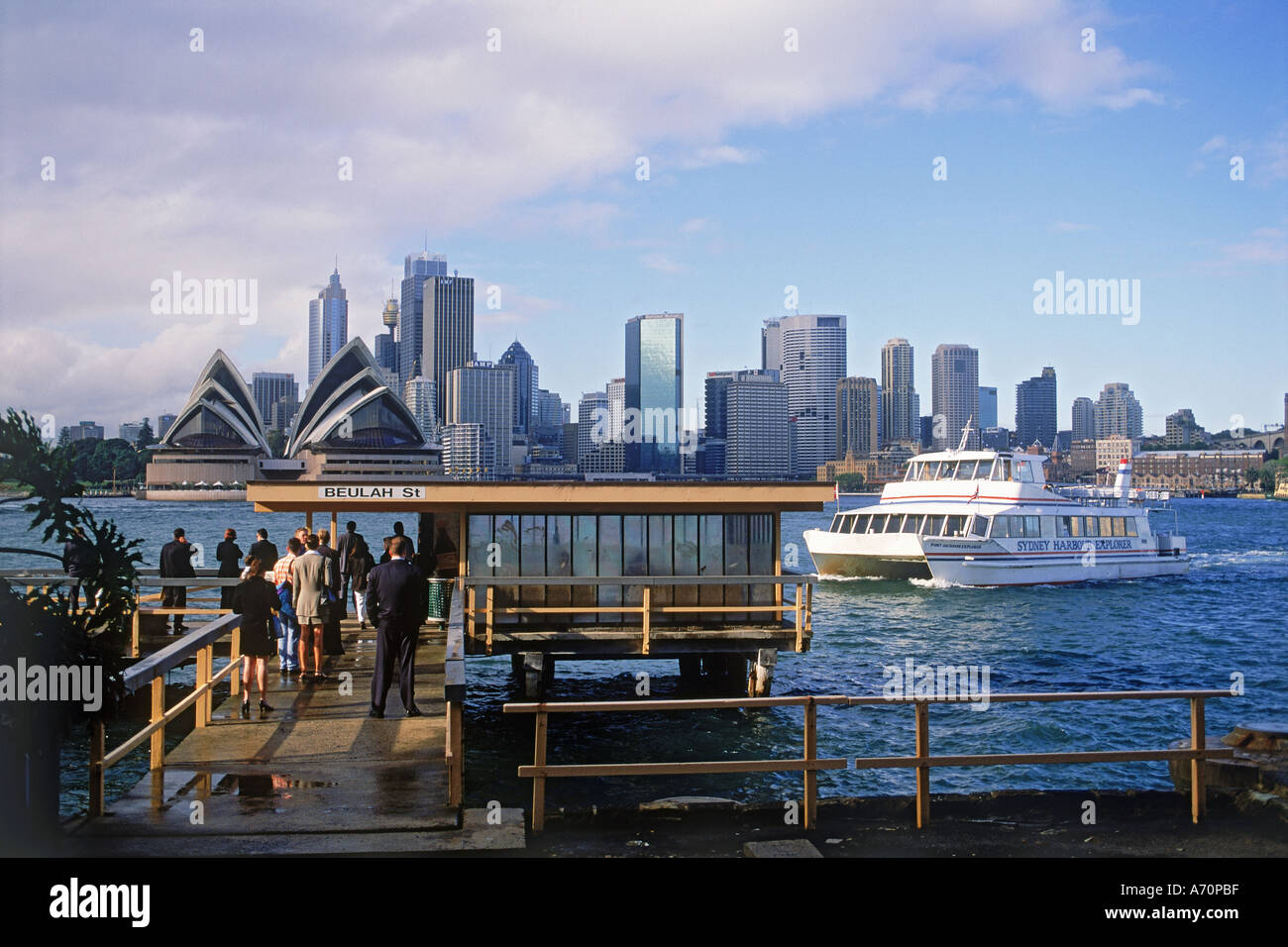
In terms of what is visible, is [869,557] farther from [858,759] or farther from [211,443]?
[211,443]

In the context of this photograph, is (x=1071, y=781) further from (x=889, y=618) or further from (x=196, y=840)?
(x=889, y=618)

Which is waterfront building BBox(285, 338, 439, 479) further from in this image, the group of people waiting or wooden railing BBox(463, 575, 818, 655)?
wooden railing BBox(463, 575, 818, 655)

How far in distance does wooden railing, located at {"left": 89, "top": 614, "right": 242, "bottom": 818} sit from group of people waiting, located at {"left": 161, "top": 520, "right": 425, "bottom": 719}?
279 millimetres

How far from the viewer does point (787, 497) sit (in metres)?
17.9

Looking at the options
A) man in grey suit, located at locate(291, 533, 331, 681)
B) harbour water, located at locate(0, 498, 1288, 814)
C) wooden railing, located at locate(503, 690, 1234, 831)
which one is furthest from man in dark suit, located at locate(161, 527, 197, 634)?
wooden railing, located at locate(503, 690, 1234, 831)

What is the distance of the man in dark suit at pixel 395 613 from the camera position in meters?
11.2

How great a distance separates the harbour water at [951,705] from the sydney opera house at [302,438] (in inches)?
4366

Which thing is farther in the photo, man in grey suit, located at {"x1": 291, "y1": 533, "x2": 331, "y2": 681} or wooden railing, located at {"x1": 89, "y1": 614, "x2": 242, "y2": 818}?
man in grey suit, located at {"x1": 291, "y1": 533, "x2": 331, "y2": 681}

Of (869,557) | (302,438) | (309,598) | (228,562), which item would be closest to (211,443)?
(302,438)

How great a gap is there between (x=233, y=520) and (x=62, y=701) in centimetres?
12227

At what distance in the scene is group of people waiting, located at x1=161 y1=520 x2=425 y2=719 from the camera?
11.3 meters

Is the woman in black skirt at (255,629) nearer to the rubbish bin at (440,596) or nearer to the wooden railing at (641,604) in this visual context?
the wooden railing at (641,604)

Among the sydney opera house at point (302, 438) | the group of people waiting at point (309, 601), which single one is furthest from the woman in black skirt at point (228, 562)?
the sydney opera house at point (302, 438)
